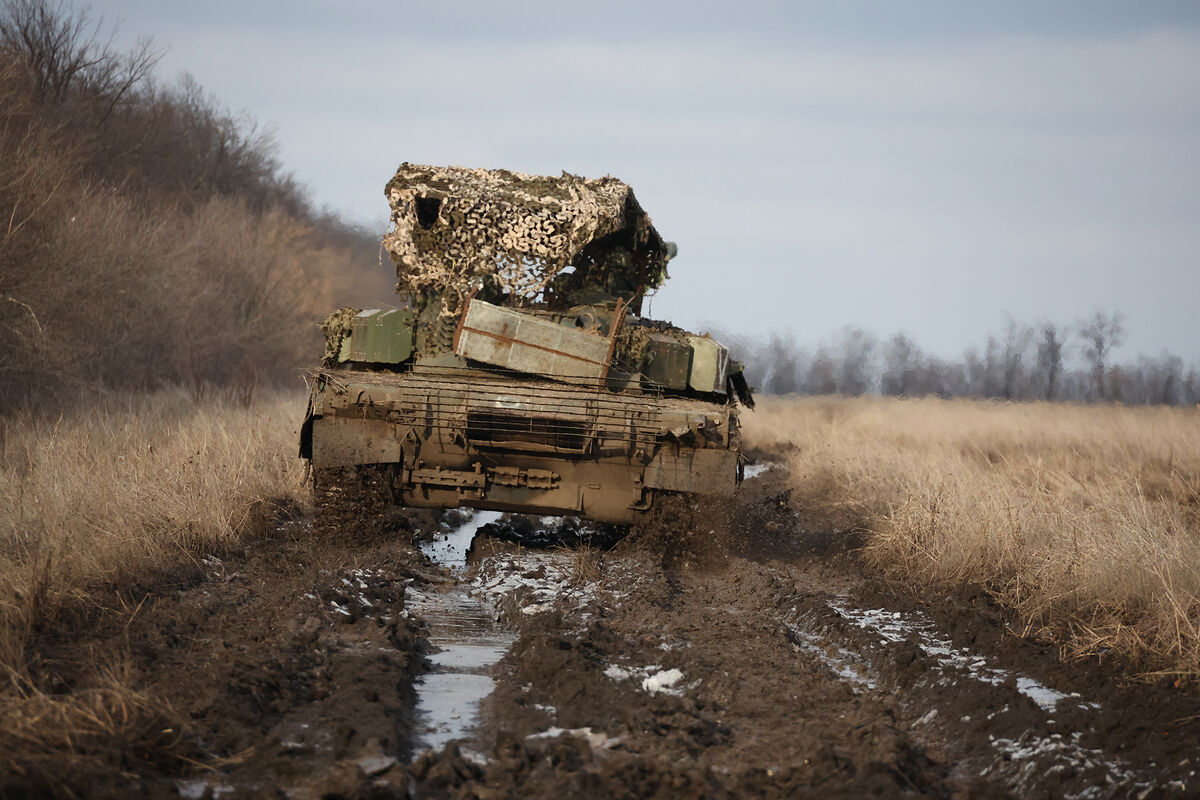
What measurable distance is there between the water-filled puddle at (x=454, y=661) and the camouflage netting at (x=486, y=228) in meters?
Result: 2.56

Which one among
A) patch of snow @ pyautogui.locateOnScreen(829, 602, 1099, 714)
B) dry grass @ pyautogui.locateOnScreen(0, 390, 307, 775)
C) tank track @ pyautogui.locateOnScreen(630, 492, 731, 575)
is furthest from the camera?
tank track @ pyautogui.locateOnScreen(630, 492, 731, 575)

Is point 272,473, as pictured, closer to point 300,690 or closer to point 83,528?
point 83,528

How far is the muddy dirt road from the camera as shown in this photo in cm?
441

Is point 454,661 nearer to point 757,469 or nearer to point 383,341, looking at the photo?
point 383,341

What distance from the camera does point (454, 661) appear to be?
6.46 meters

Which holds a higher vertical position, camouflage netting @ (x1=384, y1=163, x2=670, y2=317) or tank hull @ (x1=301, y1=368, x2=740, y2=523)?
camouflage netting @ (x1=384, y1=163, x2=670, y2=317)

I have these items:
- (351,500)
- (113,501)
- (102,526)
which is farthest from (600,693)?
(113,501)

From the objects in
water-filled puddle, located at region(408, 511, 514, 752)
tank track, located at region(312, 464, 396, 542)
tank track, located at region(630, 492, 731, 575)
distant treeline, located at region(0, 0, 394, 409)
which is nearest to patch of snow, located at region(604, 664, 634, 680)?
water-filled puddle, located at region(408, 511, 514, 752)

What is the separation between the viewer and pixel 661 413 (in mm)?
9117

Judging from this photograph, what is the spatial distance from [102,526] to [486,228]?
403 cm

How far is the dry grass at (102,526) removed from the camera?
4395 mm

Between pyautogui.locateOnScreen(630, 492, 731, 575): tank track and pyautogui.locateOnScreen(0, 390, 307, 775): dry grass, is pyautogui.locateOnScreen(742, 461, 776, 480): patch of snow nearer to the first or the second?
pyautogui.locateOnScreen(0, 390, 307, 775): dry grass

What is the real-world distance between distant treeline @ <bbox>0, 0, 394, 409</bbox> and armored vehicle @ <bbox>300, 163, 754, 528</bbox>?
27.1ft

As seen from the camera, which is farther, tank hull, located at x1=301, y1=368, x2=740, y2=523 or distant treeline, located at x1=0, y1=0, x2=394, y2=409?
distant treeline, located at x1=0, y1=0, x2=394, y2=409
